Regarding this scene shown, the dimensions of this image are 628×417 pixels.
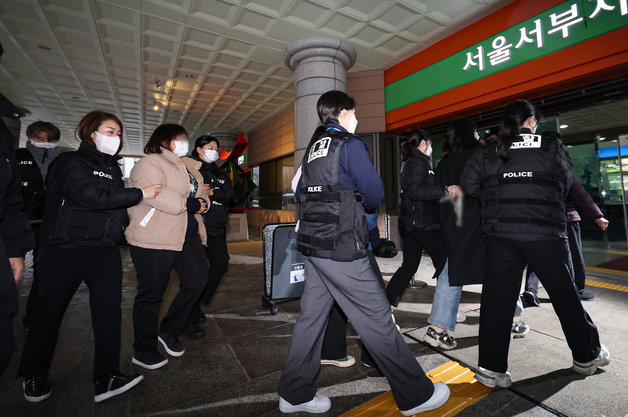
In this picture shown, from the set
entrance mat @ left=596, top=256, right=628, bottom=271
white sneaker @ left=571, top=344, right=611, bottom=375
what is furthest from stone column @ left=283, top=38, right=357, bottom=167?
entrance mat @ left=596, top=256, right=628, bottom=271

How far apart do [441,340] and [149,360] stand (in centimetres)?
208

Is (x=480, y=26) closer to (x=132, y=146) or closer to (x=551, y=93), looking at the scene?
(x=551, y=93)

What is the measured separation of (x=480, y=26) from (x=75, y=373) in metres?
7.00

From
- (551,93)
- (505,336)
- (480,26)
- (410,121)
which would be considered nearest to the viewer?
(505,336)

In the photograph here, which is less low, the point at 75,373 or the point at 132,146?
the point at 132,146

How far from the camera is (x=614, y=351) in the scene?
2145mm

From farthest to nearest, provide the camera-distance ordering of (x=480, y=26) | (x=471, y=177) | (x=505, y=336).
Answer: (x=480, y=26)
(x=471, y=177)
(x=505, y=336)

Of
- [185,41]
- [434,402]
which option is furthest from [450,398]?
[185,41]

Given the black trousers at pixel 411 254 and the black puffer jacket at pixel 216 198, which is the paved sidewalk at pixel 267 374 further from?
the black puffer jacket at pixel 216 198

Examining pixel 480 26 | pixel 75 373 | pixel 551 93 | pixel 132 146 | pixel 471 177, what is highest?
pixel 132 146

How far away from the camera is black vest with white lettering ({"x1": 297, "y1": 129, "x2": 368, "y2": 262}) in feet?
4.73

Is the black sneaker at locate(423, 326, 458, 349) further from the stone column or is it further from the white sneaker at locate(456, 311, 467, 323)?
the stone column

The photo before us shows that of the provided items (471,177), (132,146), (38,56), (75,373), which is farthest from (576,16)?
(132,146)

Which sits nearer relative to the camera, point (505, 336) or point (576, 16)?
point (505, 336)
